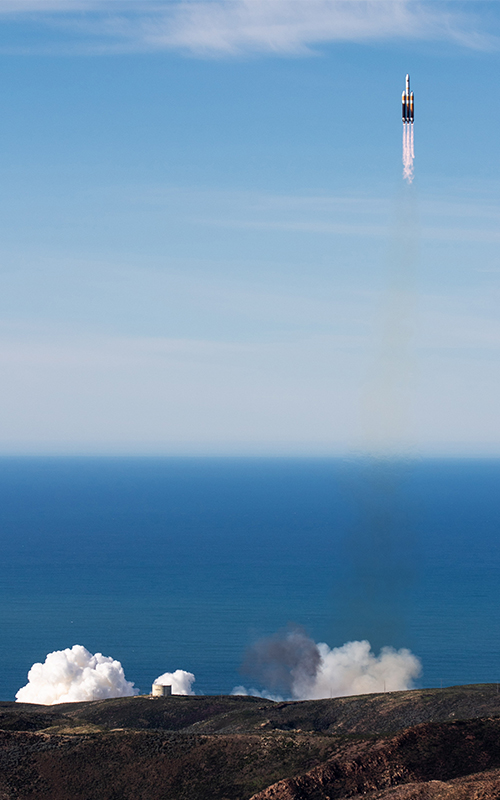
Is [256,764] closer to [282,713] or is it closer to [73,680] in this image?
[282,713]

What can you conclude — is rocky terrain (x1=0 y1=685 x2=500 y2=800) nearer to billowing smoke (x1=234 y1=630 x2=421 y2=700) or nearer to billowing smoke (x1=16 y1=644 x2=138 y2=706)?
billowing smoke (x1=16 y1=644 x2=138 y2=706)

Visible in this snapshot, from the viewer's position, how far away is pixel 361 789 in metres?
71.5

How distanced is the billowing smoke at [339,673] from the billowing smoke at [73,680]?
29589mm

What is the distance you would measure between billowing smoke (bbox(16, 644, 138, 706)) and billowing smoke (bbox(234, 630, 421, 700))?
97.1 ft

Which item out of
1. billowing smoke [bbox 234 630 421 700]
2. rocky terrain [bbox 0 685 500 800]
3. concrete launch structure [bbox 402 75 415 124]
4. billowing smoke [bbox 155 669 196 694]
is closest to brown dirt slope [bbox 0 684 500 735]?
rocky terrain [bbox 0 685 500 800]

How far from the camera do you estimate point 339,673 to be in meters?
182

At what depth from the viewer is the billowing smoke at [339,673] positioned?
6831 inches

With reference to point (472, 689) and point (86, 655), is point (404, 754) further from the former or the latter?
point (86, 655)

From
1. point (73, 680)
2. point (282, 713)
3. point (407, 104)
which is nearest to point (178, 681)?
point (73, 680)

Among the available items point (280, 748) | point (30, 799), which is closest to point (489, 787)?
point (280, 748)


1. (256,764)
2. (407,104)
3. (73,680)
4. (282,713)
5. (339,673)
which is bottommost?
(256,764)

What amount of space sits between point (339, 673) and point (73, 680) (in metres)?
54.6

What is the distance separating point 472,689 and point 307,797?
5616cm

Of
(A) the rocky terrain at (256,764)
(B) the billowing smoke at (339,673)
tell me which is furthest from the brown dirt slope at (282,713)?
(B) the billowing smoke at (339,673)
